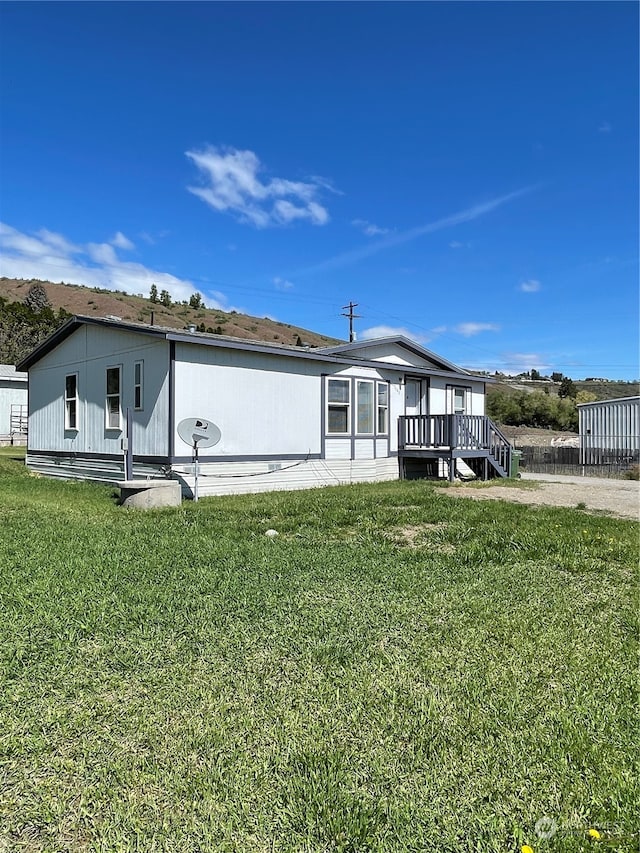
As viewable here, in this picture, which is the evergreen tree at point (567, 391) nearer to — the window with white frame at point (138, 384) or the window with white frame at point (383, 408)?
the window with white frame at point (383, 408)

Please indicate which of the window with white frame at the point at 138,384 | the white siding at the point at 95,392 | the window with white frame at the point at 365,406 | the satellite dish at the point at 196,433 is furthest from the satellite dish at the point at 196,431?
the window with white frame at the point at 365,406

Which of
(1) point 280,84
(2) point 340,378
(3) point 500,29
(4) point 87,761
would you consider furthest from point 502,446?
(4) point 87,761

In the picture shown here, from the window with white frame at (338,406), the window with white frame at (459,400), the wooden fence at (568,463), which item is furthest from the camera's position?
the wooden fence at (568,463)

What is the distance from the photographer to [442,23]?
33.3ft

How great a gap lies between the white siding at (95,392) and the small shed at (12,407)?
11.2 meters

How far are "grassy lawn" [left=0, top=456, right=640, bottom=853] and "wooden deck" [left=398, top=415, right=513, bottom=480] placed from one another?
8.89 metres

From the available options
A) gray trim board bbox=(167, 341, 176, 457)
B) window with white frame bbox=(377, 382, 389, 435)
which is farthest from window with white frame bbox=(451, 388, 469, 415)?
gray trim board bbox=(167, 341, 176, 457)

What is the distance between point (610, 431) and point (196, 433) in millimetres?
19905

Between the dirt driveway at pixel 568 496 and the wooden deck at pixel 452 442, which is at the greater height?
the wooden deck at pixel 452 442

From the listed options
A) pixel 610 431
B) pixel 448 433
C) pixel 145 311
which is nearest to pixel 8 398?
pixel 448 433

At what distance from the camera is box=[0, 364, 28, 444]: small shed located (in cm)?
2569

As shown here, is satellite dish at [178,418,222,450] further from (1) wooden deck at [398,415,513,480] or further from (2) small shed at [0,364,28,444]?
(2) small shed at [0,364,28,444]

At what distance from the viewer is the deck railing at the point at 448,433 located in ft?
47.0

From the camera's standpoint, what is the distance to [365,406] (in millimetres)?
14305
